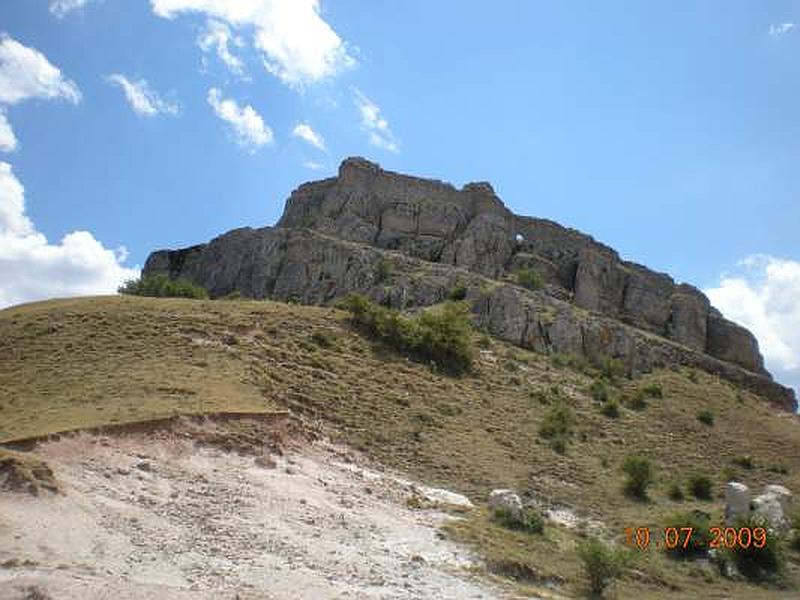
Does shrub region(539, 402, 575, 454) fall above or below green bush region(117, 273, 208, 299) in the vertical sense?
below

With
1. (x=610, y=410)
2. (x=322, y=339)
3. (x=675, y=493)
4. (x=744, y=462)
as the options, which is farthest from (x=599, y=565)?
(x=610, y=410)

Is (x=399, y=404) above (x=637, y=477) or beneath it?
above

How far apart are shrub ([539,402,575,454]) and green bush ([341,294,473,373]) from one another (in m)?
5.73

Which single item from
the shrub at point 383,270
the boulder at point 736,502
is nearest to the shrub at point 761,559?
the boulder at point 736,502

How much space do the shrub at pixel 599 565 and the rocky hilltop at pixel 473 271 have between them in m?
31.5

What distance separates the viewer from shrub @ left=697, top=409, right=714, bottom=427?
4462 centimetres

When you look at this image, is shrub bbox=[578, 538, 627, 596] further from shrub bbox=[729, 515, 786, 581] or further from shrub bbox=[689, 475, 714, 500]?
shrub bbox=[689, 475, 714, 500]

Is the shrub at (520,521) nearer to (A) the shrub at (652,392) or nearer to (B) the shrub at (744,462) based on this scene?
(B) the shrub at (744,462)

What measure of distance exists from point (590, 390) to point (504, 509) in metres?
22.1

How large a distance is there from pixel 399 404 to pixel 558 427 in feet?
24.2

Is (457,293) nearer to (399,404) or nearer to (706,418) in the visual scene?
(706,418)

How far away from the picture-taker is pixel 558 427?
37.2 metres
